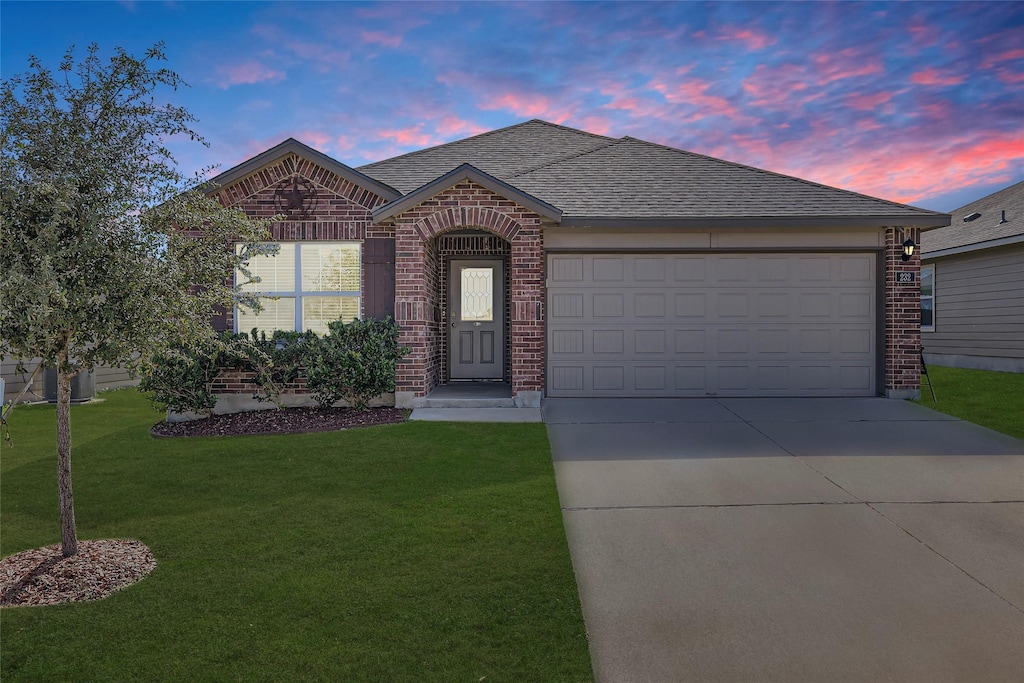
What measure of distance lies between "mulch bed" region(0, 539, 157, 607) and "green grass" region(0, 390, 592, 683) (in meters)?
0.12

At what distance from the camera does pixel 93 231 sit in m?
3.53

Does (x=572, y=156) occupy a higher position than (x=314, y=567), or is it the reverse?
(x=572, y=156)

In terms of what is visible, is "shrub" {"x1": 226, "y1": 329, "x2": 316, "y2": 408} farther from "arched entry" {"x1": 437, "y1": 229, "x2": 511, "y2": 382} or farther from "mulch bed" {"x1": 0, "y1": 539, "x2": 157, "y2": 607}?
"mulch bed" {"x1": 0, "y1": 539, "x2": 157, "y2": 607}

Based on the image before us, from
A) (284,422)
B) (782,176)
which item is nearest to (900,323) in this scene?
(782,176)

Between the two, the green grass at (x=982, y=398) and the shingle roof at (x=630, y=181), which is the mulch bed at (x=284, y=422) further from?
the green grass at (x=982, y=398)

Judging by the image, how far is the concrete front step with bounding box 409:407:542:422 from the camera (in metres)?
8.66

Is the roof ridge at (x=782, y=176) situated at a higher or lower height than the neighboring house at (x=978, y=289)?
higher

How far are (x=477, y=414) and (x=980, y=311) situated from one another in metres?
15.0

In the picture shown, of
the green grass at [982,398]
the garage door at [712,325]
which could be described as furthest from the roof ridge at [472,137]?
the green grass at [982,398]

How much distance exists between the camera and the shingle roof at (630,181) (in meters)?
9.98

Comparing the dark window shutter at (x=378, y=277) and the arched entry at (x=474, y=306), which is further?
the arched entry at (x=474, y=306)

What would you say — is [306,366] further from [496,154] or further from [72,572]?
[496,154]

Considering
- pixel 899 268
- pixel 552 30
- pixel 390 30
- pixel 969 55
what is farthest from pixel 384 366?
pixel 969 55

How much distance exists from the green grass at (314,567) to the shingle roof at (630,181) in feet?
17.9
